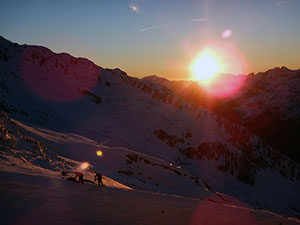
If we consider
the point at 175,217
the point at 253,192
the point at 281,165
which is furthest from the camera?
the point at 281,165

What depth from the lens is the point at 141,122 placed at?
11300 cm

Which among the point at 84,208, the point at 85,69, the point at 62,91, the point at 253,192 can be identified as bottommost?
the point at 253,192

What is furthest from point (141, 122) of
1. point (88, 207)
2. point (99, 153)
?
point (88, 207)

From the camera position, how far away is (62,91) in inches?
4183

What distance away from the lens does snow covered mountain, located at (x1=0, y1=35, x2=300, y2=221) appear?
8338cm

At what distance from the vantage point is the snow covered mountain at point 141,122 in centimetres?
8338

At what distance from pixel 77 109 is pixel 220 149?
63226 millimetres

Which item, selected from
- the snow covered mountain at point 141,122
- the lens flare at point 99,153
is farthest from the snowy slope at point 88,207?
the snow covered mountain at point 141,122

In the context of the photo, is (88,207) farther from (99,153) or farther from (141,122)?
(141,122)

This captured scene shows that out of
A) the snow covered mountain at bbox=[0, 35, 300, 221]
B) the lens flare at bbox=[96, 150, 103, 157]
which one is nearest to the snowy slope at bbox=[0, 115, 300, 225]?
the lens flare at bbox=[96, 150, 103, 157]

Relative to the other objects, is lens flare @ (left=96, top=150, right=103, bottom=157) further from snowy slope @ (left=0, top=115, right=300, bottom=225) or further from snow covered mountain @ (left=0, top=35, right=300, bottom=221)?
snow covered mountain @ (left=0, top=35, right=300, bottom=221)

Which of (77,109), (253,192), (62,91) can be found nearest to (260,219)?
(253,192)

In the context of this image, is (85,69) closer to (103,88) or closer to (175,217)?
(103,88)

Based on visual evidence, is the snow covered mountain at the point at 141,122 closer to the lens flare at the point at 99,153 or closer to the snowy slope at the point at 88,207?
the lens flare at the point at 99,153
